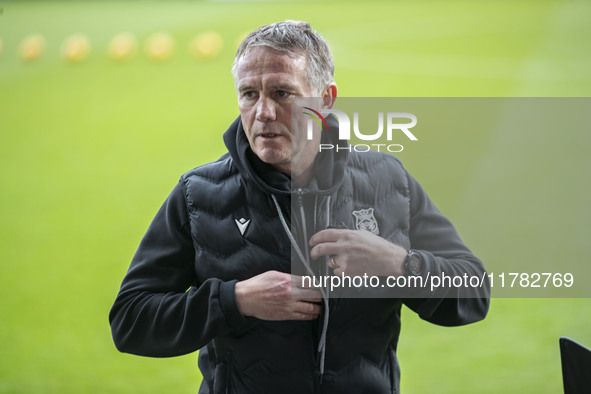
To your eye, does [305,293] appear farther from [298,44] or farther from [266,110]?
[298,44]

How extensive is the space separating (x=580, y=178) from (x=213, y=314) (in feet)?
5.56

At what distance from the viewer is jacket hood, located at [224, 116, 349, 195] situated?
1122 millimetres

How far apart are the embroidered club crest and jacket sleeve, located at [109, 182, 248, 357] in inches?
9.5

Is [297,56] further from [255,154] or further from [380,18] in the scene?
[380,18]

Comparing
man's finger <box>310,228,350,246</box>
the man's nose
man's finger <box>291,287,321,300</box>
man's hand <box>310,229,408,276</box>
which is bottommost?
man's finger <box>291,287,321,300</box>

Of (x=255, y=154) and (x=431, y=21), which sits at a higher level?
(x=431, y=21)

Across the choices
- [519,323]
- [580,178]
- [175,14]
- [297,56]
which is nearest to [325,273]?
[297,56]

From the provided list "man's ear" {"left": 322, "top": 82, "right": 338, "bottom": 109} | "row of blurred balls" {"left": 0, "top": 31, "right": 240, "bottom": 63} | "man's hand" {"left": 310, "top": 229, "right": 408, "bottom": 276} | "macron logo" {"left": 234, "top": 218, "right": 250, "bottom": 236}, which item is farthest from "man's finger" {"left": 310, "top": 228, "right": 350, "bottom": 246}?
"row of blurred balls" {"left": 0, "top": 31, "right": 240, "bottom": 63}

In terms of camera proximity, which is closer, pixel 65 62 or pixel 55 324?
pixel 55 324

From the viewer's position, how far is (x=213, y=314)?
107 cm

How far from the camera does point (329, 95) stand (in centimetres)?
118

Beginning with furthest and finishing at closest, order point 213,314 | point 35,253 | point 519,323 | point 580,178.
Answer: point 35,253, point 519,323, point 580,178, point 213,314

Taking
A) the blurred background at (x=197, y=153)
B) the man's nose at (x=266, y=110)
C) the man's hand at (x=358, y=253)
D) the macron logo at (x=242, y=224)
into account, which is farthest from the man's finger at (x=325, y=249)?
the blurred background at (x=197, y=153)

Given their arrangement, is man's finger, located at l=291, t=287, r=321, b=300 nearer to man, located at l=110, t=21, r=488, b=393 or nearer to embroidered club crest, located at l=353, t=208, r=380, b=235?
man, located at l=110, t=21, r=488, b=393
